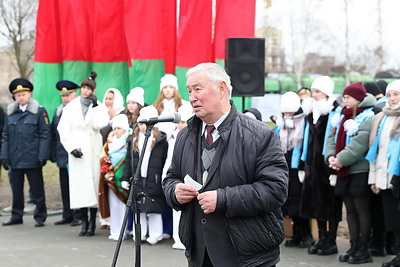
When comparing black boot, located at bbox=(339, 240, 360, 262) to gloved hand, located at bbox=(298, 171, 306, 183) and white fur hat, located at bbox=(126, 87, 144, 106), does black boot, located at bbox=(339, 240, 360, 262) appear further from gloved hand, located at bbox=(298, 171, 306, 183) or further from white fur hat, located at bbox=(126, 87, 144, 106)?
white fur hat, located at bbox=(126, 87, 144, 106)

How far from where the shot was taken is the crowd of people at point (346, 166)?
278 inches

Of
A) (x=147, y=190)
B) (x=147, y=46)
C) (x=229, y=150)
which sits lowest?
(x=147, y=190)

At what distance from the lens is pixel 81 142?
920 centimetres

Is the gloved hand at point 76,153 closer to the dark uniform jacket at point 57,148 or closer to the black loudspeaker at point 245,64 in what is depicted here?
the dark uniform jacket at point 57,148

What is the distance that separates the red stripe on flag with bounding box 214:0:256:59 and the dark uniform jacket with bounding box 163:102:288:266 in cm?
661

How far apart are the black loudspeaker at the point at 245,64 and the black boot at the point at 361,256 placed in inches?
125

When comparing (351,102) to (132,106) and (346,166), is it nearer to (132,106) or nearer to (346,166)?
(346,166)

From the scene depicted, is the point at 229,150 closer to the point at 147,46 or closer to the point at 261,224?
the point at 261,224

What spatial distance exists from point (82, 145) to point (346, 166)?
3.83 m

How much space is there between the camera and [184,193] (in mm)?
3879

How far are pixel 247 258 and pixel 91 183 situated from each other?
18.5 ft

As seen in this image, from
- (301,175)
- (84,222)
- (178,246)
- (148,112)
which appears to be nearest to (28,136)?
(84,222)

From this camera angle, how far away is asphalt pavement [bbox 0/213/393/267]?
7.62 metres

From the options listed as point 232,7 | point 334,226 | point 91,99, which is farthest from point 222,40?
point 334,226
